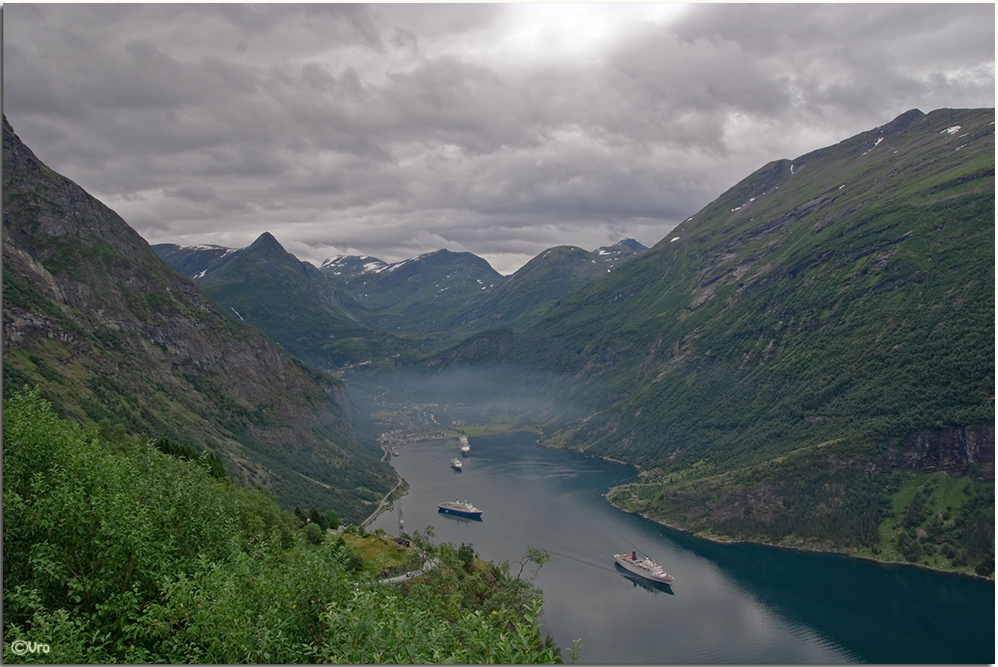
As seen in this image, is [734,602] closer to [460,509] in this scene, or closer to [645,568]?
[645,568]

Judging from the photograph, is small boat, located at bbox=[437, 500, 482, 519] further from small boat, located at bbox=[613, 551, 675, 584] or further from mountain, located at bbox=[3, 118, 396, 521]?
small boat, located at bbox=[613, 551, 675, 584]

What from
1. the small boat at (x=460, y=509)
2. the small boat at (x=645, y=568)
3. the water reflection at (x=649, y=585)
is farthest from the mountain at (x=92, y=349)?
the water reflection at (x=649, y=585)

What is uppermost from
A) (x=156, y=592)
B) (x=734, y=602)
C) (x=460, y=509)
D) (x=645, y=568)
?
(x=156, y=592)

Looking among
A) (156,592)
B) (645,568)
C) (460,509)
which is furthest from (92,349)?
(156,592)

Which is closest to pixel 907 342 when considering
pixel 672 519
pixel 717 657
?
pixel 672 519

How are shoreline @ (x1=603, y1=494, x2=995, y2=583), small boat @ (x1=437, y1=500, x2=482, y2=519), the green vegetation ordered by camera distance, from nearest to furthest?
the green vegetation → shoreline @ (x1=603, y1=494, x2=995, y2=583) → small boat @ (x1=437, y1=500, x2=482, y2=519)

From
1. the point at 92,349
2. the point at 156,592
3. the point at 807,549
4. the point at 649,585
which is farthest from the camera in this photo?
the point at 807,549

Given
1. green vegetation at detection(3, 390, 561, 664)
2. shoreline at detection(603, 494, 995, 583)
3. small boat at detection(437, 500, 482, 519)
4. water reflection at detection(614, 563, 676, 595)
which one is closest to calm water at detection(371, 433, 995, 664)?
water reflection at detection(614, 563, 676, 595)
